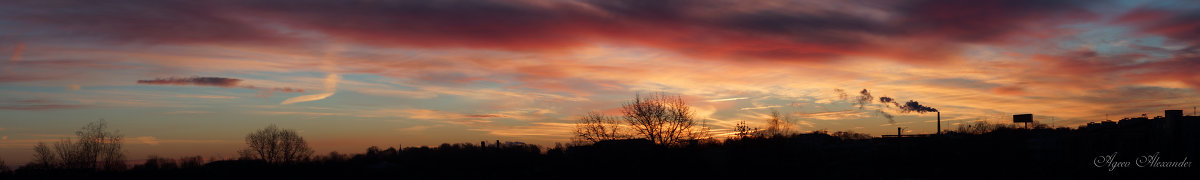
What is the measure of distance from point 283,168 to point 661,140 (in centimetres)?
3106

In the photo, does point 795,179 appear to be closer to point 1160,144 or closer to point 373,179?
point 1160,144

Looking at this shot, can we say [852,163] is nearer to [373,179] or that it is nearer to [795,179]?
[795,179]

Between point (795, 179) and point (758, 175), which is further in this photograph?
point (758, 175)

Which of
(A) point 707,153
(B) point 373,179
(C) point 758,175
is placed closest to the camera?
(C) point 758,175

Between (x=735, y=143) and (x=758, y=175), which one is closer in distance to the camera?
(x=758, y=175)

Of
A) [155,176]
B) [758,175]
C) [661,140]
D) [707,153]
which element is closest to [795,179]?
[758,175]

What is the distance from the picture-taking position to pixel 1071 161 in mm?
36844

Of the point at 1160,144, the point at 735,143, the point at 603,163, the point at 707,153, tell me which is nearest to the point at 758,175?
the point at 707,153

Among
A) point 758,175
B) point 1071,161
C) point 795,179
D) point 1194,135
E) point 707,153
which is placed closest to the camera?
point 1194,135

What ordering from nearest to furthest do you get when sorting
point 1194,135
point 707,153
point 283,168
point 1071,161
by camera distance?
point 1194,135 → point 1071,161 → point 707,153 → point 283,168

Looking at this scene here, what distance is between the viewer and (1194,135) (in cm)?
2998

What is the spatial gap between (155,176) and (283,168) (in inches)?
446

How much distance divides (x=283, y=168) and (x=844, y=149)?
4354cm

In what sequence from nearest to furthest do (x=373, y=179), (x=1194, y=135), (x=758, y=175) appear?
(x=1194, y=135) → (x=758, y=175) → (x=373, y=179)
